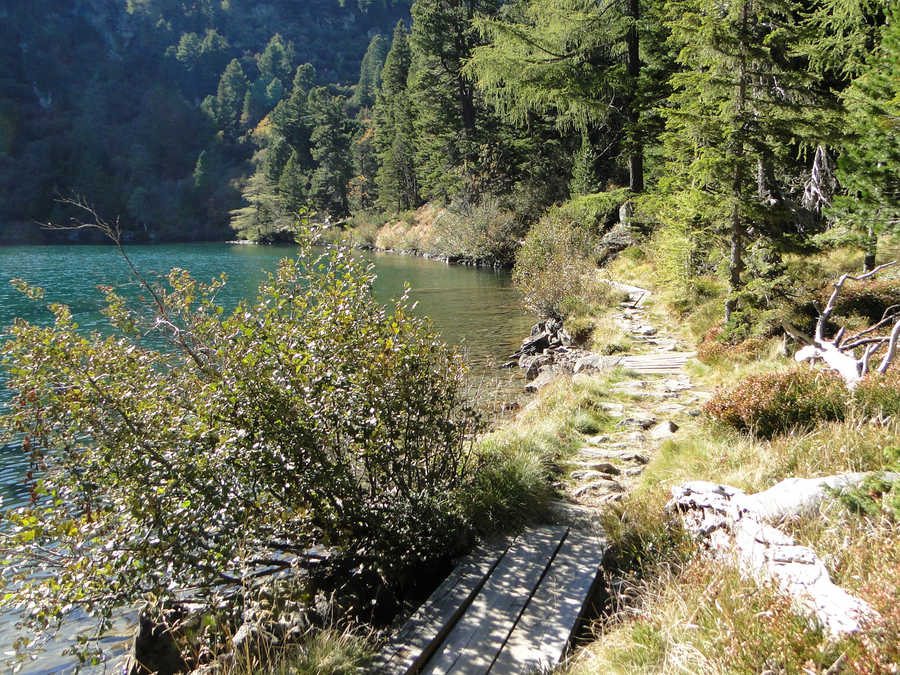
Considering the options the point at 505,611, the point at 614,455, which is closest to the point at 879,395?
the point at 614,455

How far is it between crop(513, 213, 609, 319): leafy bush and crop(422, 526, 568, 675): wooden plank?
1182cm

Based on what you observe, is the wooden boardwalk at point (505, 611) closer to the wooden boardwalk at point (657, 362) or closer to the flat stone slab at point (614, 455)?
the flat stone slab at point (614, 455)

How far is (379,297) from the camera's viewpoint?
75.2 feet

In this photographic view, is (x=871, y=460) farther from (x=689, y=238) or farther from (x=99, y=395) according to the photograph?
(x=689, y=238)

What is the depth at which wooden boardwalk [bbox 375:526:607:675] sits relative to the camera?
3.26m

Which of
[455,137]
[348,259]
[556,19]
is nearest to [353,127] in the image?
[455,137]

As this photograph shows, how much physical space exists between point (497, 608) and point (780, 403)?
3803 mm

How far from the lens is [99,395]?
12.8ft

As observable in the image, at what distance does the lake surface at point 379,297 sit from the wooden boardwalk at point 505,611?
88.4 inches

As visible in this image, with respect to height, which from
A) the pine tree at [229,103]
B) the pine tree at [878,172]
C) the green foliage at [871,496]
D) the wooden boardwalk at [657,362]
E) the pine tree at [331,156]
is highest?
the pine tree at [229,103]

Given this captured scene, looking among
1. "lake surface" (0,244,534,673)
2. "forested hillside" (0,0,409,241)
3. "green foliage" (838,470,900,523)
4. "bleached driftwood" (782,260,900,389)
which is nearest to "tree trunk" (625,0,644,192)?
"lake surface" (0,244,534,673)

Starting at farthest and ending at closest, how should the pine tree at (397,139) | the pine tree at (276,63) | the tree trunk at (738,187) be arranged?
1. the pine tree at (276,63)
2. the pine tree at (397,139)
3. the tree trunk at (738,187)

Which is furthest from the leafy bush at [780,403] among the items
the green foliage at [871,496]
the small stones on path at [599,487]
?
the green foliage at [871,496]

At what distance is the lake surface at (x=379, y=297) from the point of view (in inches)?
363
